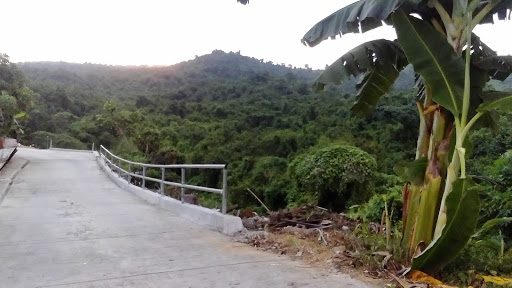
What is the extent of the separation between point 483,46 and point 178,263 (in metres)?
5.13

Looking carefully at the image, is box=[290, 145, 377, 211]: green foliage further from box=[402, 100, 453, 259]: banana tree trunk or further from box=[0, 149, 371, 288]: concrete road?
box=[402, 100, 453, 259]: banana tree trunk

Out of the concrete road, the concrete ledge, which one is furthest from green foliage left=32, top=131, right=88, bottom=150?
the concrete road

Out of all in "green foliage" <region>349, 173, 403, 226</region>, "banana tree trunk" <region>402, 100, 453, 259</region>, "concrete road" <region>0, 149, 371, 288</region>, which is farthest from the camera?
"green foliage" <region>349, 173, 403, 226</region>

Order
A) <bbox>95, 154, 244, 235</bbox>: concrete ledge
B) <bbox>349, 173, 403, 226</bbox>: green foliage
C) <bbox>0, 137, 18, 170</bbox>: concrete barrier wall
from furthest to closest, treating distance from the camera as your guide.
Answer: <bbox>0, 137, 18, 170</bbox>: concrete barrier wall < <bbox>349, 173, 403, 226</bbox>: green foliage < <bbox>95, 154, 244, 235</bbox>: concrete ledge

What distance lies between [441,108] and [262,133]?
34.3m

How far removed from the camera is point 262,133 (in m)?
39.6

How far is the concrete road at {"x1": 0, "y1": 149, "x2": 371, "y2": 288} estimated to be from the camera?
496 centimetres

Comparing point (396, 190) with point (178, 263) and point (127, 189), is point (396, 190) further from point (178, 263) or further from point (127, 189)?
point (127, 189)

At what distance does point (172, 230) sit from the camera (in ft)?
25.9

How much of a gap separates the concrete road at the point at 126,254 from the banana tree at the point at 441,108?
1.00 meters

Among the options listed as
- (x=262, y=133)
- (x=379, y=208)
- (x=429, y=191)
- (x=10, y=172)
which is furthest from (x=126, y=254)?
(x=262, y=133)

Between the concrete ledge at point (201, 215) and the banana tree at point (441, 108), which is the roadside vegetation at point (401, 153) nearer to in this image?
the banana tree at point (441, 108)

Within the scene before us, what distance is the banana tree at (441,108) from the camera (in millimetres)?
4715

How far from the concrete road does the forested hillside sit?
4.54 m
